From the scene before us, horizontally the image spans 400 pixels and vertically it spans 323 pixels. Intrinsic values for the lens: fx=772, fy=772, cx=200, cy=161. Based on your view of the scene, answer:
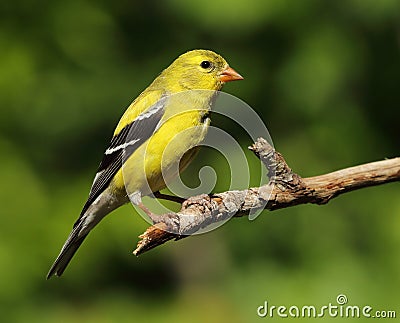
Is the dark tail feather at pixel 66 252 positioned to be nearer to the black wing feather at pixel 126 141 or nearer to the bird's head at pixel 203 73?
the black wing feather at pixel 126 141

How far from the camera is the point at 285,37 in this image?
7.02 m

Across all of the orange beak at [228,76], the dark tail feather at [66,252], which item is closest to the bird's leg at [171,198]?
the dark tail feather at [66,252]

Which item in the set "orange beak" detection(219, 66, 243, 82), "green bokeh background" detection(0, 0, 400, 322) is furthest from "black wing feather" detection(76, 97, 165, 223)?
"green bokeh background" detection(0, 0, 400, 322)

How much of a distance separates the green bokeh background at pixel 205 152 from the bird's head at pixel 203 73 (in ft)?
4.37

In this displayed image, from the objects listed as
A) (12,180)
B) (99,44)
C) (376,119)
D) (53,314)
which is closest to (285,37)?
(376,119)

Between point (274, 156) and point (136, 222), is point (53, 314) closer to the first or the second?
point (136, 222)

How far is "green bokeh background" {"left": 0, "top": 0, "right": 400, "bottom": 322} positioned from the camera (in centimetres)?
620

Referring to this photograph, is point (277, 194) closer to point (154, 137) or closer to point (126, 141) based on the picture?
point (154, 137)

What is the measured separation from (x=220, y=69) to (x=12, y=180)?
8.31 feet

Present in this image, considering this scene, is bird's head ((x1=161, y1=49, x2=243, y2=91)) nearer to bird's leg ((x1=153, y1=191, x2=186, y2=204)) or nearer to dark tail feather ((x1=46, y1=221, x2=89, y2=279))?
bird's leg ((x1=153, y1=191, x2=186, y2=204))

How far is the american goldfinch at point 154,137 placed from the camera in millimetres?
4359

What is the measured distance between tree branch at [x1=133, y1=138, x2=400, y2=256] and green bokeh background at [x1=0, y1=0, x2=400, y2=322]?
1.82 meters

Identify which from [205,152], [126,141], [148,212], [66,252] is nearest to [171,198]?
[148,212]

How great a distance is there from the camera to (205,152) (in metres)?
7.11
